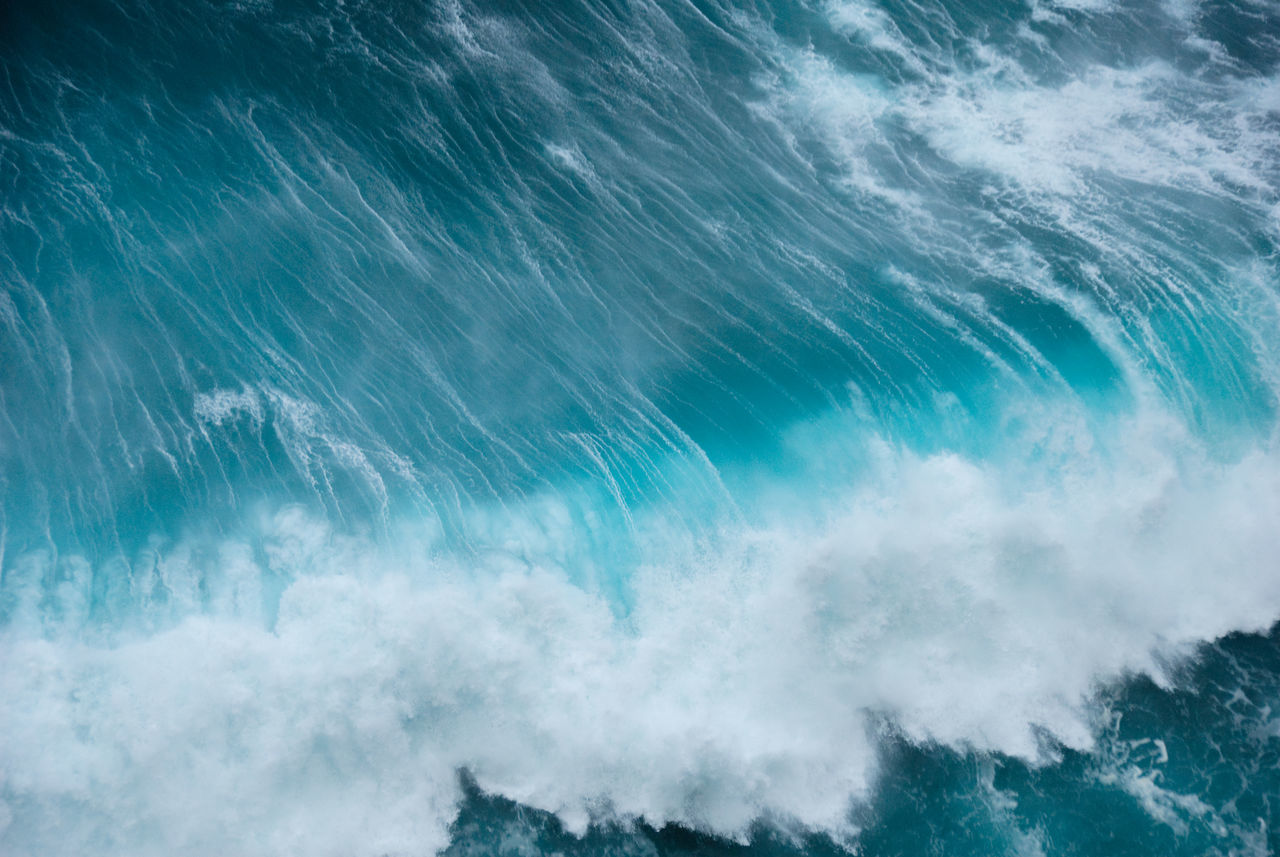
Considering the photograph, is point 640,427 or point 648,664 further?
point 640,427

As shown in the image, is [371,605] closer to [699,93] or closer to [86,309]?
[86,309]

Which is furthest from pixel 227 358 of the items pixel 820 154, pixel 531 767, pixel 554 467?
pixel 820 154

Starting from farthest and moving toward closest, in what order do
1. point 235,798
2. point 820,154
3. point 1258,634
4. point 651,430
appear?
point 820,154, point 651,430, point 1258,634, point 235,798

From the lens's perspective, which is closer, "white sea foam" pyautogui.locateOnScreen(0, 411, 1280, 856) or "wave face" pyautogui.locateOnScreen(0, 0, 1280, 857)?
"white sea foam" pyautogui.locateOnScreen(0, 411, 1280, 856)

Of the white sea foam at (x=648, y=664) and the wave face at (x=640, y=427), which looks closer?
the white sea foam at (x=648, y=664)

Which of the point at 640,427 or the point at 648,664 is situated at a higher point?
the point at 640,427
